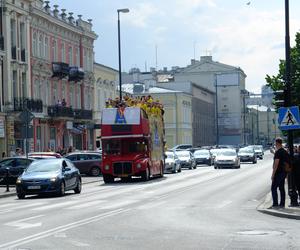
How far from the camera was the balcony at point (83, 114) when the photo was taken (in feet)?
219

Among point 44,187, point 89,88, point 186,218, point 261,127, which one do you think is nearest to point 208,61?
point 261,127

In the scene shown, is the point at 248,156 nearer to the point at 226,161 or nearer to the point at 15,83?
the point at 226,161

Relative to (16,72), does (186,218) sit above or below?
below

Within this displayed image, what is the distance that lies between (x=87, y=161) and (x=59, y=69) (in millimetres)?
15369

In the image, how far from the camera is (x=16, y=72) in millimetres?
55125

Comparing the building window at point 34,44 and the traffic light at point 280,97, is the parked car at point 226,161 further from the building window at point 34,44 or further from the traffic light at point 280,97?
the traffic light at point 280,97

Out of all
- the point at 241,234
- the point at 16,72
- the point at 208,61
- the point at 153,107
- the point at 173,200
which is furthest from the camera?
the point at 208,61

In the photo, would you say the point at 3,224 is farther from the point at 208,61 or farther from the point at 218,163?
the point at 208,61

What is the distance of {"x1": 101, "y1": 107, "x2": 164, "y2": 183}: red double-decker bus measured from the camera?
3834 centimetres

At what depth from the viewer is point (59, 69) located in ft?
205

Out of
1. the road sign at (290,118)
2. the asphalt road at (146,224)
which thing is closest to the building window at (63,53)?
the asphalt road at (146,224)

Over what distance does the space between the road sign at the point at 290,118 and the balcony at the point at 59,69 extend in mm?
42986

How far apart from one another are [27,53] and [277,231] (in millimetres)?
44250

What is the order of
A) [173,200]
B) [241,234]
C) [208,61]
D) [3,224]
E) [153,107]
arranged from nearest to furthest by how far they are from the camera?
[241,234], [3,224], [173,200], [153,107], [208,61]
